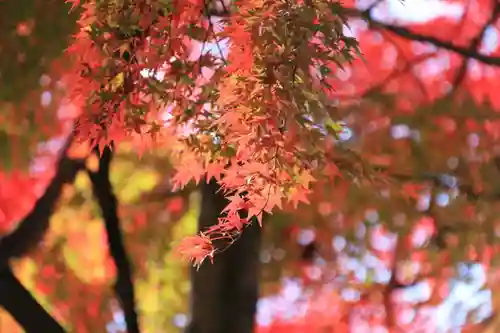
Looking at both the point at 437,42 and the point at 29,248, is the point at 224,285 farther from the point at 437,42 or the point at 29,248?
the point at 437,42

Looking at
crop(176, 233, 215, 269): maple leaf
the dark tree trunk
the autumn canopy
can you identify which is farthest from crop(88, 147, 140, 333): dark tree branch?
crop(176, 233, 215, 269): maple leaf

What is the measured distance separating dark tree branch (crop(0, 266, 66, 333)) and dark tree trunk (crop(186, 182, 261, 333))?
511 mm

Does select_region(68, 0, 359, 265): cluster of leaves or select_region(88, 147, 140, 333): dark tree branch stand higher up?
select_region(68, 0, 359, 265): cluster of leaves

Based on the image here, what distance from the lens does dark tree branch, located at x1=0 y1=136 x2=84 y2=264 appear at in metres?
1.99

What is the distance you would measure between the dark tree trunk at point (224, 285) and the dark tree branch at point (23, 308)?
0.51 metres

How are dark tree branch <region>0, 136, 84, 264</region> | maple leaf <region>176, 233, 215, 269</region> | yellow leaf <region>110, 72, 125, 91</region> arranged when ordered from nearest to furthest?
yellow leaf <region>110, 72, 125, 91</region> → maple leaf <region>176, 233, 215, 269</region> → dark tree branch <region>0, 136, 84, 264</region>

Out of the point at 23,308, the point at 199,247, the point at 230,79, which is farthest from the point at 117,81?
the point at 23,308

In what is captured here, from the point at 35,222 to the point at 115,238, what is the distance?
336 millimetres

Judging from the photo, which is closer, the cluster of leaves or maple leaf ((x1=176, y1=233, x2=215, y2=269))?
the cluster of leaves

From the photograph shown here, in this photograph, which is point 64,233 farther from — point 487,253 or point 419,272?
point 487,253

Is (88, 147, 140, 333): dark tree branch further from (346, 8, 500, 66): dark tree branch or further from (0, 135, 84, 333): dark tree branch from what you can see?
(346, 8, 500, 66): dark tree branch

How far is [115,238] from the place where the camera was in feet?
7.34

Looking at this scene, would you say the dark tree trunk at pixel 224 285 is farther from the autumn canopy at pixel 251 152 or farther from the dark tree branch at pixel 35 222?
the dark tree branch at pixel 35 222

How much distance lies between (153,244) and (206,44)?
1749 millimetres
